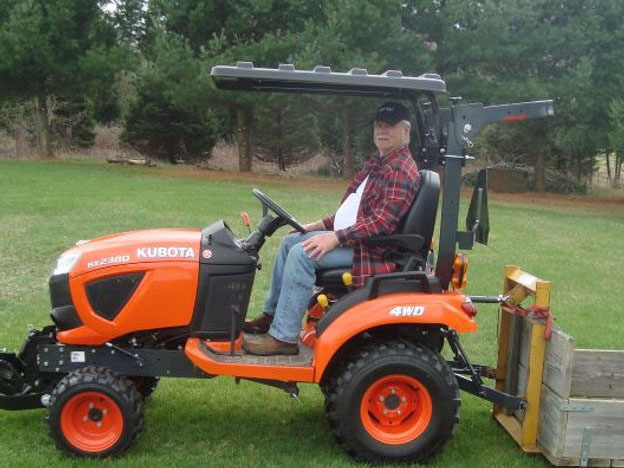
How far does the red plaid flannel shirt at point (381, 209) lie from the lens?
378 centimetres

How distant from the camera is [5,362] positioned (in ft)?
12.9

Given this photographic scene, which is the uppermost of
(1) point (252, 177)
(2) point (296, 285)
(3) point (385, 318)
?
(2) point (296, 285)

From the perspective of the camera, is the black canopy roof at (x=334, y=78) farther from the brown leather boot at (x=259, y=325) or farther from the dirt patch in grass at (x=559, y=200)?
the dirt patch in grass at (x=559, y=200)

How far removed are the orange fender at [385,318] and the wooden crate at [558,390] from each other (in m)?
0.48

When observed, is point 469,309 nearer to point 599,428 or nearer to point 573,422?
point 573,422

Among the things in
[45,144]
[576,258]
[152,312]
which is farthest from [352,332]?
[45,144]

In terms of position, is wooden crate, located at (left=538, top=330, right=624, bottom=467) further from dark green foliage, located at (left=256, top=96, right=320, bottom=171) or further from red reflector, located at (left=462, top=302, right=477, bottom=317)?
dark green foliage, located at (left=256, top=96, right=320, bottom=171)

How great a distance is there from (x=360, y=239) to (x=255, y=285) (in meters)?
4.44

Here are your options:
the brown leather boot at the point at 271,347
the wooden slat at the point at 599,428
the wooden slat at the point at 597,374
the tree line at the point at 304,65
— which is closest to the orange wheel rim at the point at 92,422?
the brown leather boot at the point at 271,347

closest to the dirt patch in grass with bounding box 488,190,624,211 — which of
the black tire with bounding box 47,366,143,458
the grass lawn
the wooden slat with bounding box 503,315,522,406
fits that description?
the grass lawn

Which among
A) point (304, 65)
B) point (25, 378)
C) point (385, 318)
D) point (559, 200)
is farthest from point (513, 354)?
point (559, 200)

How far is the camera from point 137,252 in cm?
381

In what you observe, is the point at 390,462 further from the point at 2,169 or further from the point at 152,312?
the point at 2,169

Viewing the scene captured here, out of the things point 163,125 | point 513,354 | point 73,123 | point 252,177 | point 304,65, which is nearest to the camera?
point 513,354
